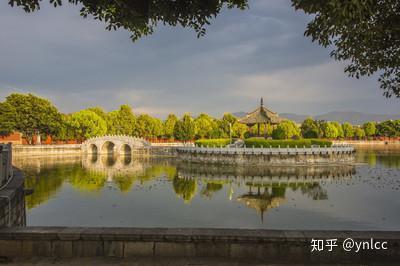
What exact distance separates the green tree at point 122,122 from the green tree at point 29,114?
80.5ft

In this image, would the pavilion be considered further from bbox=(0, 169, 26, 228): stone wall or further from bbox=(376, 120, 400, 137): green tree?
bbox=(376, 120, 400, 137): green tree

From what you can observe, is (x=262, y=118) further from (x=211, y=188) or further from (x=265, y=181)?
(x=211, y=188)

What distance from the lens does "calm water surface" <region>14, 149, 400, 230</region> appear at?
17.5 m

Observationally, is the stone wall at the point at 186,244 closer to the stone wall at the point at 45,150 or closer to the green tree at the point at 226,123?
the stone wall at the point at 45,150

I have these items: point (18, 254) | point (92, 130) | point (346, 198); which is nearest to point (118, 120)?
point (92, 130)

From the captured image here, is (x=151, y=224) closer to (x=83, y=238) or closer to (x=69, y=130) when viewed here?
Result: (x=83, y=238)

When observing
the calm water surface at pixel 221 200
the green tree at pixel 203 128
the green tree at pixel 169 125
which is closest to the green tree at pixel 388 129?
the green tree at pixel 203 128

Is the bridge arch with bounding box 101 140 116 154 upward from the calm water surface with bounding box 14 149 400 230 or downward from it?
upward

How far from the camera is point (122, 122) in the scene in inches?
3925

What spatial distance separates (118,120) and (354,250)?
96.2 m

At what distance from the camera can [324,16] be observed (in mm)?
7523

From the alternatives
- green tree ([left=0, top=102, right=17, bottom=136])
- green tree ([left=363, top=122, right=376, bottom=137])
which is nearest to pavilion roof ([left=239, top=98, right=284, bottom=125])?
Result: green tree ([left=0, top=102, right=17, bottom=136])

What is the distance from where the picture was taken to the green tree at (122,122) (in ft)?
325

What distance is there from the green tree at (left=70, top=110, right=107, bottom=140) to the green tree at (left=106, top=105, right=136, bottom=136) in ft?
26.2
